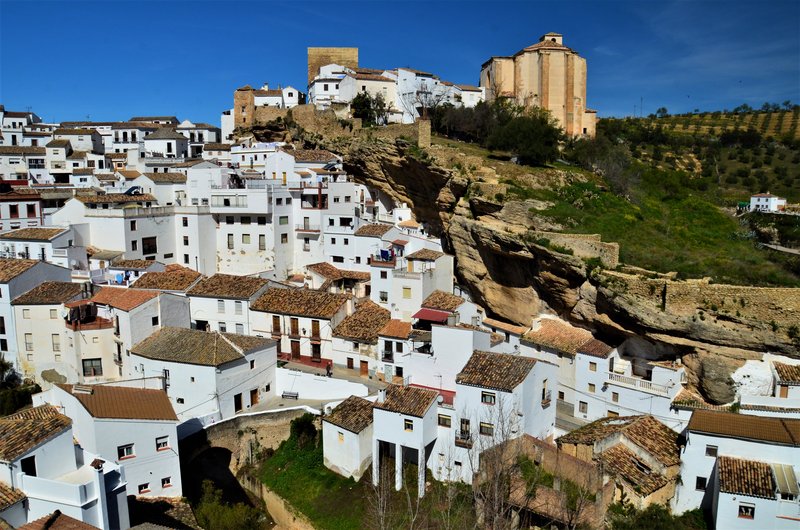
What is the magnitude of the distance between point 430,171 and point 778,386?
21.0 metres

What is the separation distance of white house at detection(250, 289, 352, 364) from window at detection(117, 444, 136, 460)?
35.8 ft

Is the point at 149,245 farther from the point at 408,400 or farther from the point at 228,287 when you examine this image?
the point at 408,400

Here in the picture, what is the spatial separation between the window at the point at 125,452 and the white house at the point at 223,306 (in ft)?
36.9

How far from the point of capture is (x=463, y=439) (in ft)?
65.0

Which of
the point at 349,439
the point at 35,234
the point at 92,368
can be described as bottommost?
the point at 349,439

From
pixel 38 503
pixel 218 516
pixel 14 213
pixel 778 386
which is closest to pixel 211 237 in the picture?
pixel 14 213

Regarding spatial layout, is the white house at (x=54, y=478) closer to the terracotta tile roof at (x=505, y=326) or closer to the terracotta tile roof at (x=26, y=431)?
the terracotta tile roof at (x=26, y=431)

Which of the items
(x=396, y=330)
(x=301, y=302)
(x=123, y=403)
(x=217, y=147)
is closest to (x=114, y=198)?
(x=301, y=302)

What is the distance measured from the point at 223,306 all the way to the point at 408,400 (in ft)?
43.0

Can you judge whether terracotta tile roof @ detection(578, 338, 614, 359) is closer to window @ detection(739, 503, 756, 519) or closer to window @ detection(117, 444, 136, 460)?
window @ detection(739, 503, 756, 519)

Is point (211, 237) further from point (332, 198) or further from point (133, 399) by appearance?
point (133, 399)

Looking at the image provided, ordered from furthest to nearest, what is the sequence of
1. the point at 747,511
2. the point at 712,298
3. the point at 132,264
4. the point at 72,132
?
1. the point at 72,132
2. the point at 132,264
3. the point at 712,298
4. the point at 747,511

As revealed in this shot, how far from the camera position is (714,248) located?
28.3 m

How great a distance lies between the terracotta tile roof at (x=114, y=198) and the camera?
115ft
